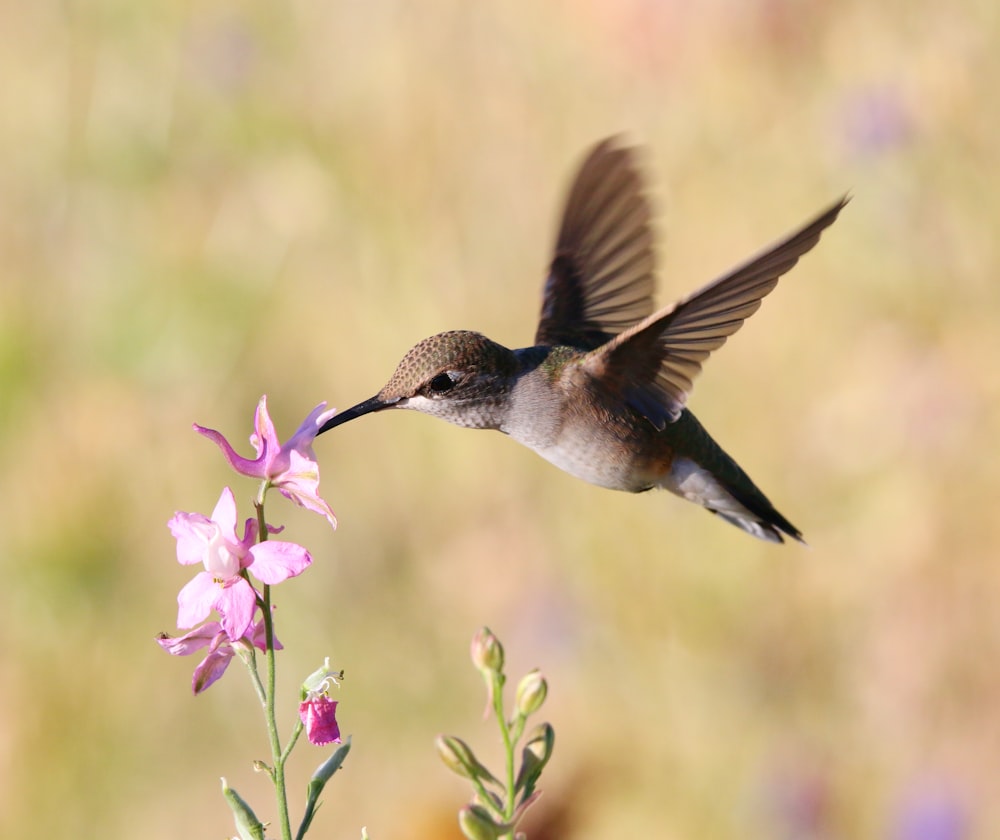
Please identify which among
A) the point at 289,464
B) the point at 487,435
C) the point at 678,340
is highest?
the point at 678,340

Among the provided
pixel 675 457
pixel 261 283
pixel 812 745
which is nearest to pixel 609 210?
pixel 675 457

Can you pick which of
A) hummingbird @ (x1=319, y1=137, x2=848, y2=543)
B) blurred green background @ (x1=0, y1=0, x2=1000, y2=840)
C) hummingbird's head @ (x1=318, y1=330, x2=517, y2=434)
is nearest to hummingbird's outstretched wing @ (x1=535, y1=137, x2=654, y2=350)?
hummingbird @ (x1=319, y1=137, x2=848, y2=543)

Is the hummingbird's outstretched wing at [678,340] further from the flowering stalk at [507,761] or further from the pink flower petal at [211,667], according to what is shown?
the pink flower petal at [211,667]

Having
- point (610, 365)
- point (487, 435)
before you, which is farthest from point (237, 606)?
point (487, 435)

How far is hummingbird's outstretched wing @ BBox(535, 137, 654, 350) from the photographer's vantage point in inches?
85.2

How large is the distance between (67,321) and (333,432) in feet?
3.27

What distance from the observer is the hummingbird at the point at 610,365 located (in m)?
1.75

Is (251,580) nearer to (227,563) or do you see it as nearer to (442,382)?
(227,563)

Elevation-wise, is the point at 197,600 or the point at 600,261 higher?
the point at 600,261

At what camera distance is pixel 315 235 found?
4328 mm

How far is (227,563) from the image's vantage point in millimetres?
1159

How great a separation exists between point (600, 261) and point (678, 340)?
16.7 inches

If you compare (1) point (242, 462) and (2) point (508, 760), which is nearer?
(2) point (508, 760)

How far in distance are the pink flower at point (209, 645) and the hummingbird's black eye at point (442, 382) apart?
609mm
